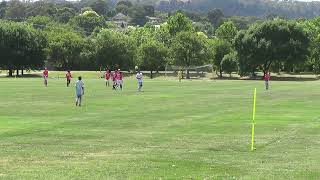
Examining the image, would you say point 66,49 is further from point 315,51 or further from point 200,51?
point 315,51

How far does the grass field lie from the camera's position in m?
15.8

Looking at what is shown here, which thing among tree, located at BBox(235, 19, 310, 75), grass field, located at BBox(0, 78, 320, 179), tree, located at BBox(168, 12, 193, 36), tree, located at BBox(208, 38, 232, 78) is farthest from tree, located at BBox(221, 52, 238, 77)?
grass field, located at BBox(0, 78, 320, 179)

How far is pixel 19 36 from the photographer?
421 feet

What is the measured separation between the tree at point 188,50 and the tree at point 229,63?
611cm

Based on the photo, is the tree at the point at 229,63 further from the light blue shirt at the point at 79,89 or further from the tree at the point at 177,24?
A: the light blue shirt at the point at 79,89

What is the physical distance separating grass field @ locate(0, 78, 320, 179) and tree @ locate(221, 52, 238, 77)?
88.4 m

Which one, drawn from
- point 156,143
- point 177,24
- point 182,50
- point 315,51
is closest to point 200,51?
point 182,50

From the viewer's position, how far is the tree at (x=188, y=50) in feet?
432

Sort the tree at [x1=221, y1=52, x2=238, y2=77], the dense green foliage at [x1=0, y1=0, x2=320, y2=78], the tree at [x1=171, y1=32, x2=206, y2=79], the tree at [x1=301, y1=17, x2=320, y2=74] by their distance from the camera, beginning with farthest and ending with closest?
the tree at [x1=171, y1=32, x2=206, y2=79], the tree at [x1=301, y1=17, x2=320, y2=74], the tree at [x1=221, y1=52, x2=238, y2=77], the dense green foliage at [x1=0, y1=0, x2=320, y2=78]

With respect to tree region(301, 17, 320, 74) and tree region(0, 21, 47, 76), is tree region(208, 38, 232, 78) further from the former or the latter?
tree region(0, 21, 47, 76)

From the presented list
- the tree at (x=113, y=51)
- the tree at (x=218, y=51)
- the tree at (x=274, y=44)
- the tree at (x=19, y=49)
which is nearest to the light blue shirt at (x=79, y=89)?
the tree at (x=274, y=44)

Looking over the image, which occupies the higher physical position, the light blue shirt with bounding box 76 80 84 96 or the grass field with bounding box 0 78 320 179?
the light blue shirt with bounding box 76 80 84 96

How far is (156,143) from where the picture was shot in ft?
70.5

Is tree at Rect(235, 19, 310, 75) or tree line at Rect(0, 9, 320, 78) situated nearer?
tree at Rect(235, 19, 310, 75)
